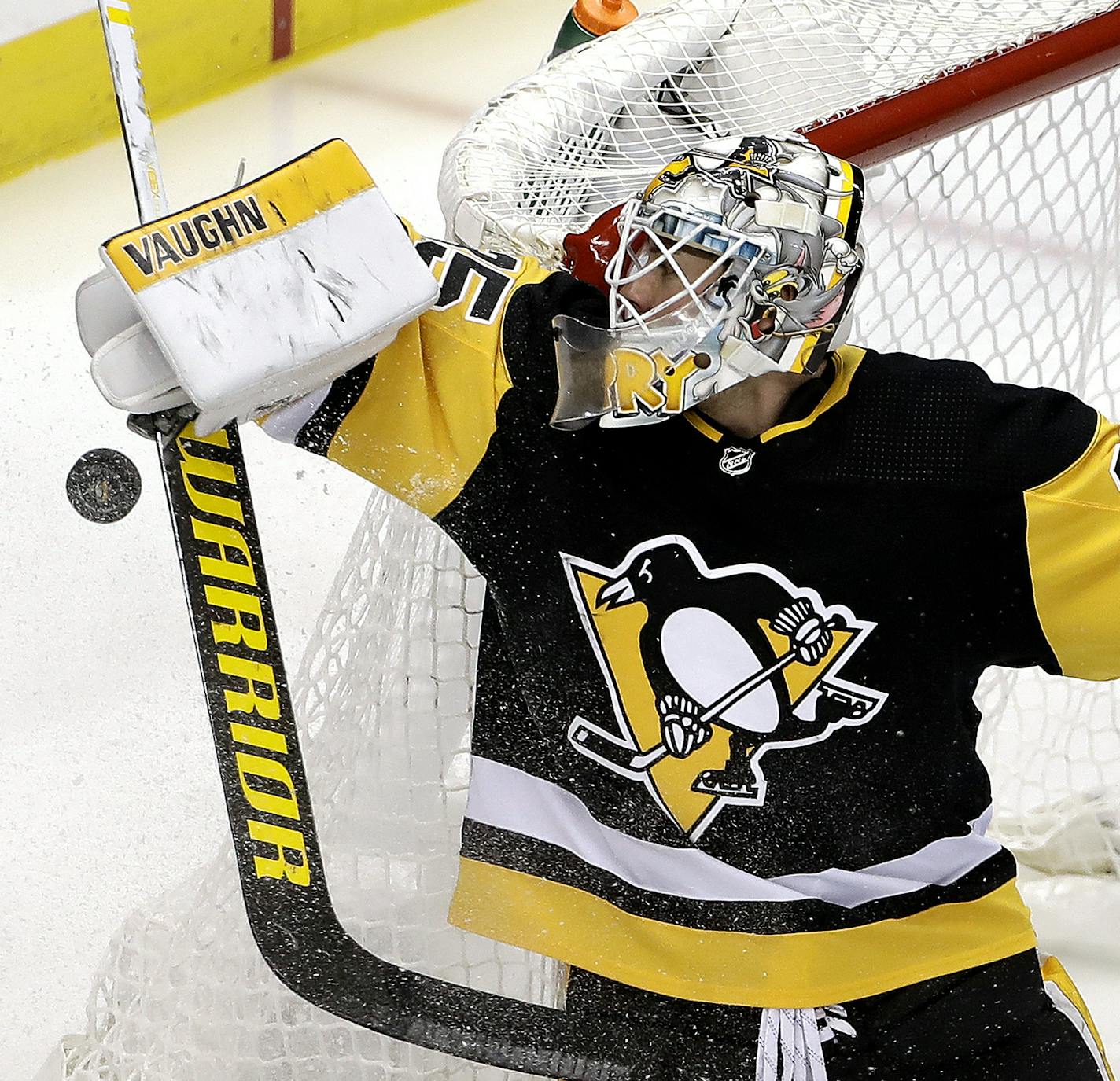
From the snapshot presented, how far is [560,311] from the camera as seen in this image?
1.45 m

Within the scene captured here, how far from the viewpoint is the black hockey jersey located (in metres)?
1.37

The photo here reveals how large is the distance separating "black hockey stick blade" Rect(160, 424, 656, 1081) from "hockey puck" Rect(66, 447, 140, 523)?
43 millimetres

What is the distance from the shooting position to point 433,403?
144cm

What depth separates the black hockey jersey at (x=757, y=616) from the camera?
1.37m

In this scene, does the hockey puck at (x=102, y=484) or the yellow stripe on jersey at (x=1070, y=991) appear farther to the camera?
the yellow stripe on jersey at (x=1070, y=991)

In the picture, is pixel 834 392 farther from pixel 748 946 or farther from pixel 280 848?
pixel 280 848

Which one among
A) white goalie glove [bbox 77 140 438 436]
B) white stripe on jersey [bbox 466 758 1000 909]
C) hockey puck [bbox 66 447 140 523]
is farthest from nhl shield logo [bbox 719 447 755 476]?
hockey puck [bbox 66 447 140 523]

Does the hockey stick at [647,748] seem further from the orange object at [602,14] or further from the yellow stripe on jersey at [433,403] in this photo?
the orange object at [602,14]

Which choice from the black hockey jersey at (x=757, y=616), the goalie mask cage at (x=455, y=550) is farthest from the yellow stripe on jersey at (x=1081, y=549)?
the goalie mask cage at (x=455, y=550)

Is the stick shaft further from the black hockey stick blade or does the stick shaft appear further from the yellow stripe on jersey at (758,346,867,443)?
the yellow stripe on jersey at (758,346,867,443)

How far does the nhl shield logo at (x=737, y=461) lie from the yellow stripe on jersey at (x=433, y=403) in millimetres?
207

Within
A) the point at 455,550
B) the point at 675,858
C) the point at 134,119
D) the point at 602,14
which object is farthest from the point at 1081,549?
the point at 602,14

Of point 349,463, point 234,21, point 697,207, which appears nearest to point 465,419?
point 349,463

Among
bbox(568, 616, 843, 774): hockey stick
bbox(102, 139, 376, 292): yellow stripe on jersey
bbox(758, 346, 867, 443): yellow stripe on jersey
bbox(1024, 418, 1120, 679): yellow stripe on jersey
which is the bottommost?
bbox(568, 616, 843, 774): hockey stick
